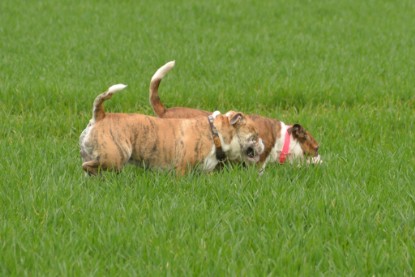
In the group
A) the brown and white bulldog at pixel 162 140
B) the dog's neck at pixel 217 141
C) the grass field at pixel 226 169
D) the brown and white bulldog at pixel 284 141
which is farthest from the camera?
the brown and white bulldog at pixel 284 141

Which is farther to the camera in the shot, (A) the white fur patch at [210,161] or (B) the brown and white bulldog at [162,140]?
(A) the white fur patch at [210,161]

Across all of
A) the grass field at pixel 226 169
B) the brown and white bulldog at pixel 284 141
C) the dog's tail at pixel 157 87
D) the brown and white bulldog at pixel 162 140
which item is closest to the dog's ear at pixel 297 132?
the brown and white bulldog at pixel 284 141

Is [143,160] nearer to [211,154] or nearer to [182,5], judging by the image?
[211,154]

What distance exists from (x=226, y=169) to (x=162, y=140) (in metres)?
0.62

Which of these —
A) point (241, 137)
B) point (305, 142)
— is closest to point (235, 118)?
point (241, 137)

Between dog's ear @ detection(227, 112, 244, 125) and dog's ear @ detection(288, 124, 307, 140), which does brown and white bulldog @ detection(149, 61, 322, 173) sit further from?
dog's ear @ detection(227, 112, 244, 125)

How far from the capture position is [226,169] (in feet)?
21.2

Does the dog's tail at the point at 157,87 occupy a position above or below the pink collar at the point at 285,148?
above

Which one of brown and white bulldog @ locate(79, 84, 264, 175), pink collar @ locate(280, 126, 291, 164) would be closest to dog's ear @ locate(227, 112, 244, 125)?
brown and white bulldog @ locate(79, 84, 264, 175)

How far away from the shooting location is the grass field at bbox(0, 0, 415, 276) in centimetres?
461

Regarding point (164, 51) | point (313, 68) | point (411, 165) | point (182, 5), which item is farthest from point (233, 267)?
point (182, 5)

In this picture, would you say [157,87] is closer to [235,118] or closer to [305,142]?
[235,118]

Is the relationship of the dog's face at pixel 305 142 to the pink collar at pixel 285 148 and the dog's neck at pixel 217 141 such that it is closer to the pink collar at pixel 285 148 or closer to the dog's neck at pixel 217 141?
the pink collar at pixel 285 148

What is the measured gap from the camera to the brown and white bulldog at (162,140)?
593cm
